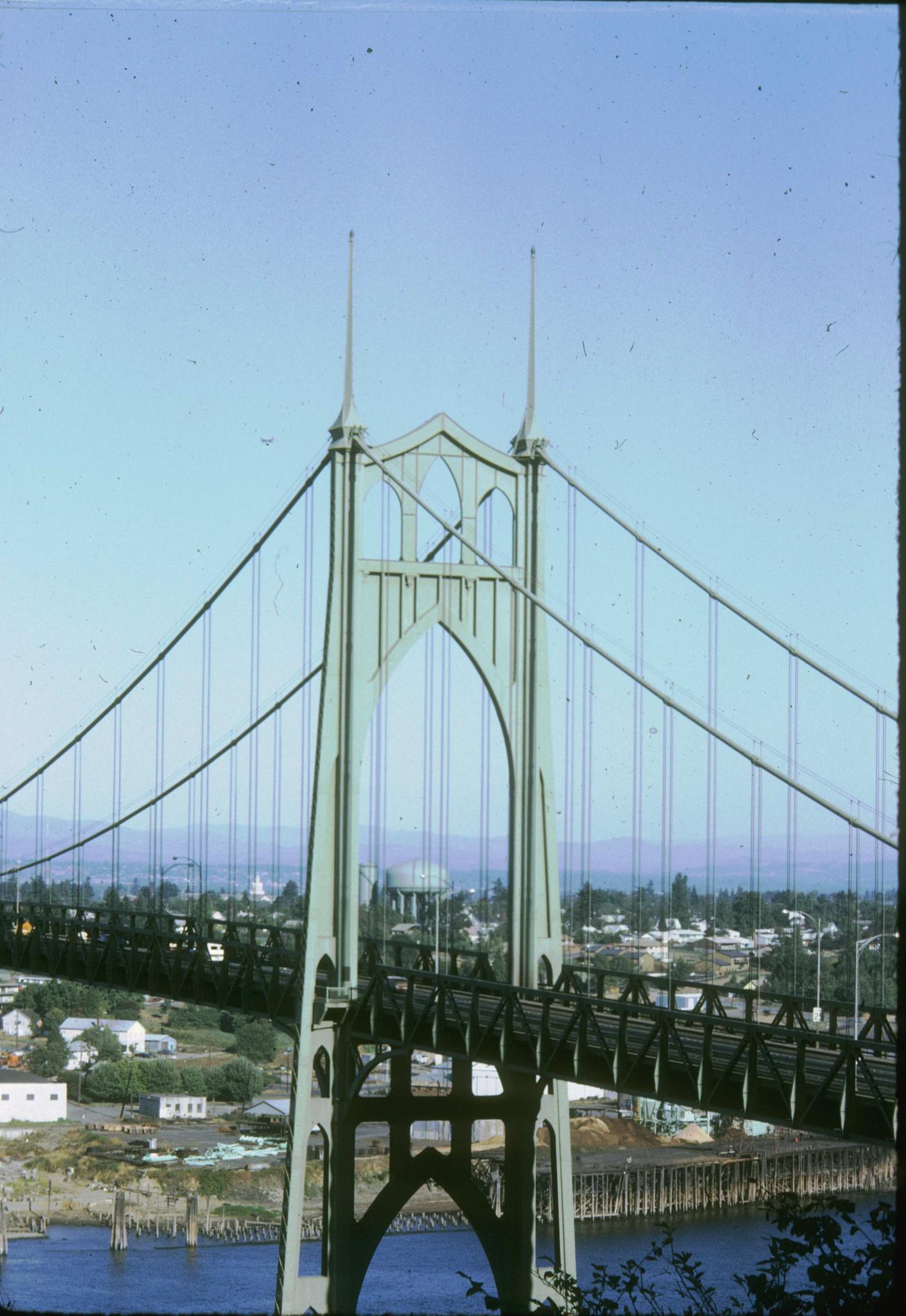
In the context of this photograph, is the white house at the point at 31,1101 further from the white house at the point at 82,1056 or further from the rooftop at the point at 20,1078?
the white house at the point at 82,1056

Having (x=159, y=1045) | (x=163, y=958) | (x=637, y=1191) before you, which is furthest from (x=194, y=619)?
(x=159, y=1045)

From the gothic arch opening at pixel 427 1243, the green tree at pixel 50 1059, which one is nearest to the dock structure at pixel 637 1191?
the gothic arch opening at pixel 427 1243

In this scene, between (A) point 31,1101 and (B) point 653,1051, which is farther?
(A) point 31,1101

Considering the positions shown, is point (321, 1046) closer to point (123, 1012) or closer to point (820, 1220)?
point (820, 1220)

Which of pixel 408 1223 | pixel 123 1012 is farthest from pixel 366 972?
pixel 123 1012

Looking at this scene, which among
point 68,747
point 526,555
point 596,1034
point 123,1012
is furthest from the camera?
point 123,1012

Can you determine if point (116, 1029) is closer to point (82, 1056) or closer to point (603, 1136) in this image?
point (82, 1056)
